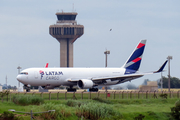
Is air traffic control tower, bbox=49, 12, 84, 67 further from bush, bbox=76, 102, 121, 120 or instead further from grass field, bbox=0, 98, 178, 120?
bush, bbox=76, 102, 121, 120

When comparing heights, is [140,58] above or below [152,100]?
above

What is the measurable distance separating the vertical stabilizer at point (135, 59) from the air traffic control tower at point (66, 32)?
11873cm

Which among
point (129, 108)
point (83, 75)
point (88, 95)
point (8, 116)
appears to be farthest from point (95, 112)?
point (83, 75)

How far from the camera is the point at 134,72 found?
7288 centimetres

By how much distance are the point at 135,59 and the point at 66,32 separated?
120228 mm

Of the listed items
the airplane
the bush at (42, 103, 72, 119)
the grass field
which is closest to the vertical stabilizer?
the airplane

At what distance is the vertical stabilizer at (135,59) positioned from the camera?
2894 inches

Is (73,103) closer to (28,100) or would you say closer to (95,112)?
(28,100)

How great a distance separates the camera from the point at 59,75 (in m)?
64.5

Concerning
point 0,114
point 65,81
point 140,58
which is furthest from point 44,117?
point 140,58

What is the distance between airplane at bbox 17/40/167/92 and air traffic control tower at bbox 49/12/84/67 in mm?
119532

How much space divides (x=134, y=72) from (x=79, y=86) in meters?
12.4

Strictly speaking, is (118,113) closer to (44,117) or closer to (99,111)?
(99,111)

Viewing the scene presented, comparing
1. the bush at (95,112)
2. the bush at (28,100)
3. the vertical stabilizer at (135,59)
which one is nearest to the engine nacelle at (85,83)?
the vertical stabilizer at (135,59)
